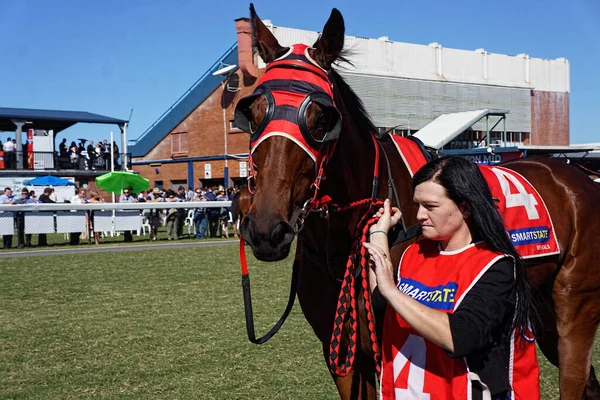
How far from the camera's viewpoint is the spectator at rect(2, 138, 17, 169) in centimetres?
3497

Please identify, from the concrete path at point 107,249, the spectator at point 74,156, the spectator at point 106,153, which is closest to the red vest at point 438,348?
the concrete path at point 107,249

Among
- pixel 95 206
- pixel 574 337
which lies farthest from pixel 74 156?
pixel 574 337

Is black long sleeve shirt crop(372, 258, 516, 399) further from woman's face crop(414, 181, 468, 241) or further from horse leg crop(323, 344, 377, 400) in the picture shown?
horse leg crop(323, 344, 377, 400)

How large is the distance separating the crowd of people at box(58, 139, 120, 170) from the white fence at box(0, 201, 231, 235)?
702 inches

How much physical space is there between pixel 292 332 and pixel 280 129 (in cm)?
478

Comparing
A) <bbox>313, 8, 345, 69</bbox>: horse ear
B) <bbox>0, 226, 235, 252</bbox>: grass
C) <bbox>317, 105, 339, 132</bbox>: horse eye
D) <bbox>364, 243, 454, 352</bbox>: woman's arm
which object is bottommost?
<bbox>0, 226, 235, 252</bbox>: grass

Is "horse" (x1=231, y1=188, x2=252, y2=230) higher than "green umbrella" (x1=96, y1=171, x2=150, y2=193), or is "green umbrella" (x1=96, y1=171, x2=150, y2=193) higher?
Result: "green umbrella" (x1=96, y1=171, x2=150, y2=193)

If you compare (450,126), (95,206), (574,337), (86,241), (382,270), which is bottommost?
(86,241)

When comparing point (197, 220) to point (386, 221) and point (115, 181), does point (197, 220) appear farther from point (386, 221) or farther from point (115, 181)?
point (386, 221)

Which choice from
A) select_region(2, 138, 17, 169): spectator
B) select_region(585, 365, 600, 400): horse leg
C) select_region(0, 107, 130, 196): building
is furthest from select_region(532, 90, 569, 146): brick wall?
select_region(585, 365, 600, 400): horse leg

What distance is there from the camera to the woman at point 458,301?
2.13m

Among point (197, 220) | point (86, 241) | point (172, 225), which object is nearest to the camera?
point (86, 241)

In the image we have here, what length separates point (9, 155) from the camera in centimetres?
3512

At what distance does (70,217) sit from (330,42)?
17.0m
